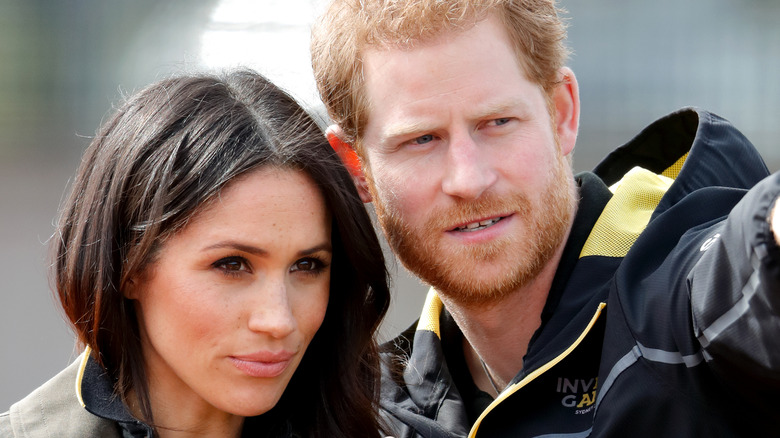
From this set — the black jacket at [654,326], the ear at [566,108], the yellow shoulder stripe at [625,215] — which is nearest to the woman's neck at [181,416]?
the black jacket at [654,326]

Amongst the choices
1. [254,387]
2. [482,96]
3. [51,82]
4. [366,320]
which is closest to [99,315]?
[254,387]

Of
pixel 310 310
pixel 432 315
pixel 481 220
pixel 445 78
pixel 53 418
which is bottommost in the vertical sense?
→ pixel 432 315

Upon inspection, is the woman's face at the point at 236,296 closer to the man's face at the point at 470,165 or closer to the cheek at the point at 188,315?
the cheek at the point at 188,315

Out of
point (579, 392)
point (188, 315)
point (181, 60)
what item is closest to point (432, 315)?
point (579, 392)

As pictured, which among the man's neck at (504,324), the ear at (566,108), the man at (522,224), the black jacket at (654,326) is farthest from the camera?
the ear at (566,108)

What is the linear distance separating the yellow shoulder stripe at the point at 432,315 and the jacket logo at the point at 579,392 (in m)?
0.55

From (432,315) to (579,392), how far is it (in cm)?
64

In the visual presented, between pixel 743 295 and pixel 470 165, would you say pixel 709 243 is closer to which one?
pixel 743 295

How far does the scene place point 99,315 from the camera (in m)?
1.93

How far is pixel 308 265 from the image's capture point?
206 cm

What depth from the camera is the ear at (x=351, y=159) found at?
241 centimetres

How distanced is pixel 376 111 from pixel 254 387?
2.33ft

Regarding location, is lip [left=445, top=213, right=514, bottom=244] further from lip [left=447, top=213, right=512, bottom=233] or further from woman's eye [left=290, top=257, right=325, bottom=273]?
woman's eye [left=290, top=257, right=325, bottom=273]

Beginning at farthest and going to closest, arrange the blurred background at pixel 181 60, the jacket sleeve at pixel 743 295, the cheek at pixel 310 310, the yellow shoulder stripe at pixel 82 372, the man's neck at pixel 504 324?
the blurred background at pixel 181 60 < the man's neck at pixel 504 324 < the cheek at pixel 310 310 < the yellow shoulder stripe at pixel 82 372 < the jacket sleeve at pixel 743 295
